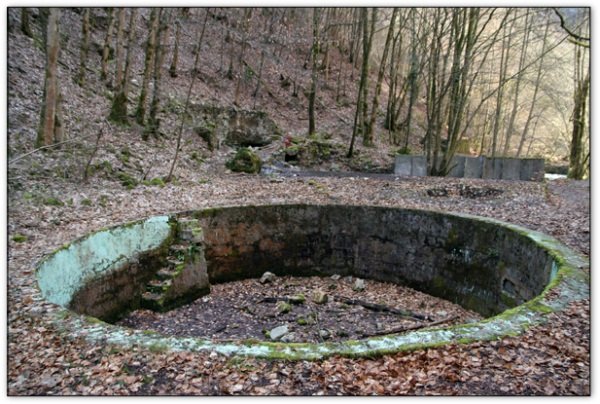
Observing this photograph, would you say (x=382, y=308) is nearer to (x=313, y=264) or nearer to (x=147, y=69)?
(x=313, y=264)

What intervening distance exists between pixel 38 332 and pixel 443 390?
4.11m

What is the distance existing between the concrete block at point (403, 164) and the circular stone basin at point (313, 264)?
6.68 meters

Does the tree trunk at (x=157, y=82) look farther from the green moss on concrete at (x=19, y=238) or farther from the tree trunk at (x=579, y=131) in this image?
the tree trunk at (x=579, y=131)

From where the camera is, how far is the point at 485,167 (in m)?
17.6

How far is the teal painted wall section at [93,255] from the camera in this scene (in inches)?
254

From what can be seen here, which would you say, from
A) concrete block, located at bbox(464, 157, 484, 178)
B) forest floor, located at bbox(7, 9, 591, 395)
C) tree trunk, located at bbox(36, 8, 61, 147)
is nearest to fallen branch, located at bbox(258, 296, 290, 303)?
forest floor, located at bbox(7, 9, 591, 395)

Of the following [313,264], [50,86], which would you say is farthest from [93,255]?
[313,264]

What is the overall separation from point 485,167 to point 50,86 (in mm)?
15578

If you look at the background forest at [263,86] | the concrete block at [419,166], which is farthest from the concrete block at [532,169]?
the concrete block at [419,166]

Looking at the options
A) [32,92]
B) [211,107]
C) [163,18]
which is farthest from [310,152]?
[32,92]

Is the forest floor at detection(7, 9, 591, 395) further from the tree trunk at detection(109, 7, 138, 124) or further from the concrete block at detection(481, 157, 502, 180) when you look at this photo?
the concrete block at detection(481, 157, 502, 180)

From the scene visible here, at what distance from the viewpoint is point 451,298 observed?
10.1 meters

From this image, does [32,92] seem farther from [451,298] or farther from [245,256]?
[451,298]

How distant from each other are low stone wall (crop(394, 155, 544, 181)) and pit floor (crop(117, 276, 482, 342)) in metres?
7.34
